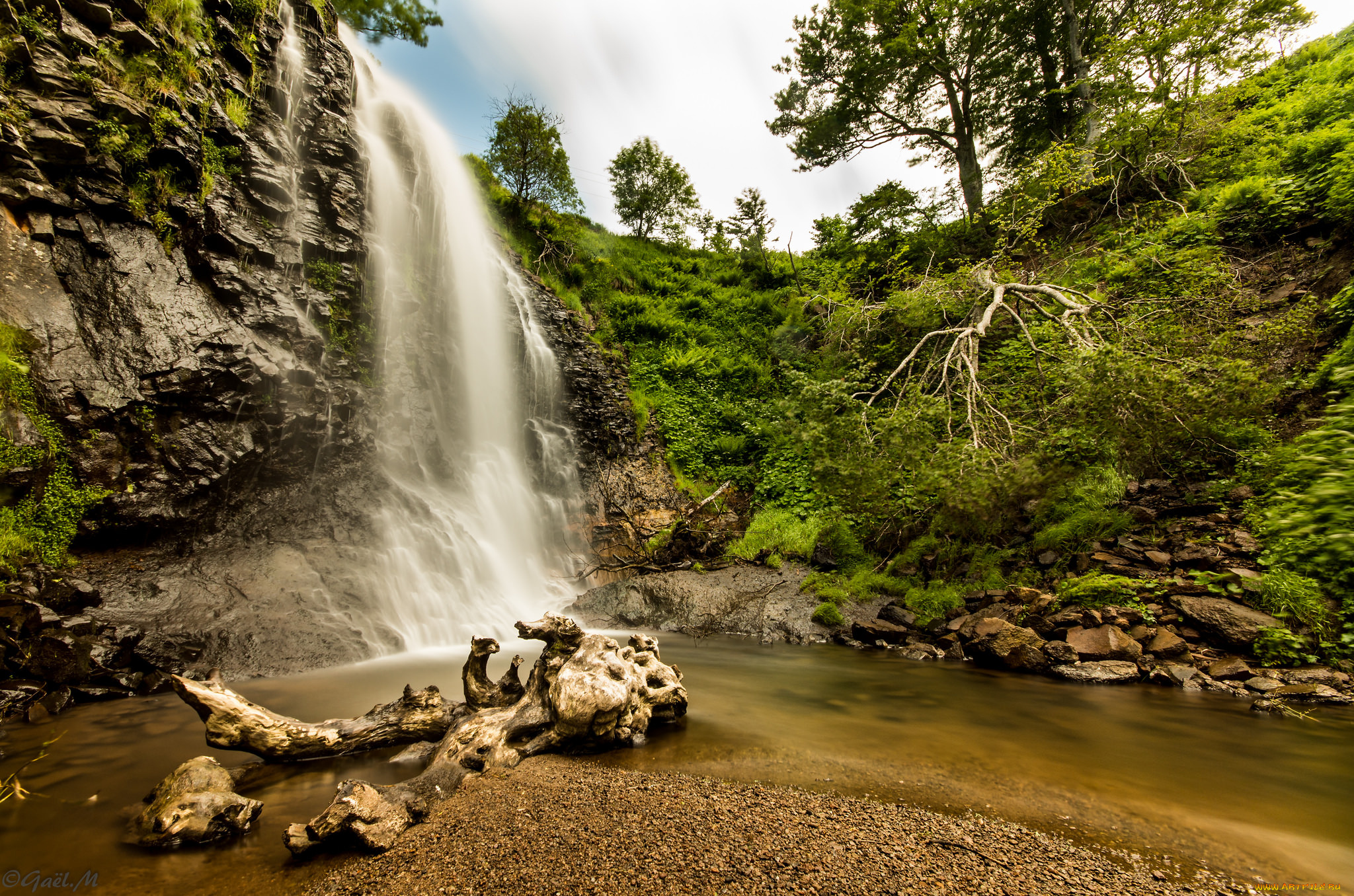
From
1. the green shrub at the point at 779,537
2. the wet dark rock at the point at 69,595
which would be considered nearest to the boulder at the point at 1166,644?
the green shrub at the point at 779,537

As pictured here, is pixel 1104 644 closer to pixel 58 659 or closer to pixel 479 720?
pixel 479 720

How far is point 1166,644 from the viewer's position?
5.10 meters

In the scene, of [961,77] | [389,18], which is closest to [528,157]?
[389,18]

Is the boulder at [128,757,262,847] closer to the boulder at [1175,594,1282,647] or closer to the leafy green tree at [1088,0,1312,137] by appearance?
the boulder at [1175,594,1282,647]

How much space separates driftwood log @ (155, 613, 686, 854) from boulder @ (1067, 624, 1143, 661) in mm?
4619

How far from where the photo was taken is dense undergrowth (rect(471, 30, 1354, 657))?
5.99m

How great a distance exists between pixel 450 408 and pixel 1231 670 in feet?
44.1

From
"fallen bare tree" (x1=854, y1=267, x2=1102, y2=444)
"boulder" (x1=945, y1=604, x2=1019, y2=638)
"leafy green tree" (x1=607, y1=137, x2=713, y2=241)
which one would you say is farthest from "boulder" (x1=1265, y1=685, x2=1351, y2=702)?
"leafy green tree" (x1=607, y1=137, x2=713, y2=241)

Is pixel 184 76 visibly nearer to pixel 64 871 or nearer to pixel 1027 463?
pixel 64 871

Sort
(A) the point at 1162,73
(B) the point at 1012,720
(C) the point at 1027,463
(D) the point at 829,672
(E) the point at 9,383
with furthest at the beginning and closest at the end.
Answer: (A) the point at 1162,73 < (C) the point at 1027,463 < (D) the point at 829,672 < (E) the point at 9,383 < (B) the point at 1012,720

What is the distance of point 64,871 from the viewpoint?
2240mm

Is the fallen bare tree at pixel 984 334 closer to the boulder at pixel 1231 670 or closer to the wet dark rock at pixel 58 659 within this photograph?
the boulder at pixel 1231 670

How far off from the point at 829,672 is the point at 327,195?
12849mm

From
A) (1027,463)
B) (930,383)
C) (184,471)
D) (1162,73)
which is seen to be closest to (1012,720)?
(1027,463)
